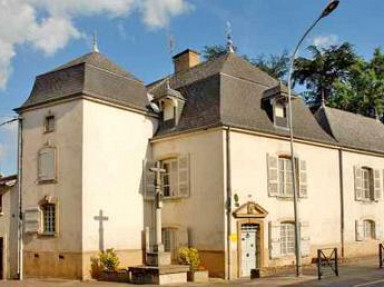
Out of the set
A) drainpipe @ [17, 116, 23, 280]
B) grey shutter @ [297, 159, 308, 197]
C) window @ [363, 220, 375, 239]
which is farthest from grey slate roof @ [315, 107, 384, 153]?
drainpipe @ [17, 116, 23, 280]

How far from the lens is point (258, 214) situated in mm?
21984

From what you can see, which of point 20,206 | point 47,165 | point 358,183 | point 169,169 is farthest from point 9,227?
point 358,183

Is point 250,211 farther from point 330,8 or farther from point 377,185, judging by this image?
point 377,185

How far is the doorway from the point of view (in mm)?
21406

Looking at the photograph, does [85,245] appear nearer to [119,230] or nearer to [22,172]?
[119,230]

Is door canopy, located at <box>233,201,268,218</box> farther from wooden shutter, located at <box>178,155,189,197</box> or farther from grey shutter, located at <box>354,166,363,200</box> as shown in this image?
grey shutter, located at <box>354,166,363,200</box>

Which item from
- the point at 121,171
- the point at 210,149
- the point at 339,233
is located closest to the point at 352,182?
the point at 339,233

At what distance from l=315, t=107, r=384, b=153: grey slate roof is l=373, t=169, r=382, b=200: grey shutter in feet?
4.01

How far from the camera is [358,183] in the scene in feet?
90.0

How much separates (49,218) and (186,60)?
11.1m

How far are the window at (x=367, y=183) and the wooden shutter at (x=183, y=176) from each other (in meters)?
10.3

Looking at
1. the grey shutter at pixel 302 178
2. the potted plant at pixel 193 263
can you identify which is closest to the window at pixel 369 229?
the grey shutter at pixel 302 178

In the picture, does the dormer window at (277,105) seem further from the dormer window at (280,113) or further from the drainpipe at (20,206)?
the drainpipe at (20,206)

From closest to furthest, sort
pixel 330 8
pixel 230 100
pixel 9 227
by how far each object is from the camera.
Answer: pixel 330 8, pixel 9 227, pixel 230 100
